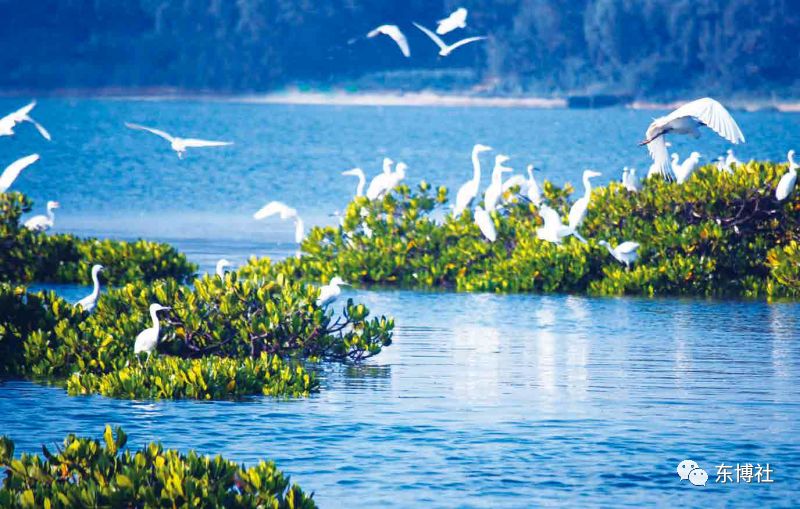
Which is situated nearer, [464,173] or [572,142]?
[464,173]

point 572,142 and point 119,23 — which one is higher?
point 119,23

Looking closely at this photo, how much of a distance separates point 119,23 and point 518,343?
12518 centimetres

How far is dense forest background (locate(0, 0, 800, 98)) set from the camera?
130125mm

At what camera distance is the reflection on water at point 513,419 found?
1396cm

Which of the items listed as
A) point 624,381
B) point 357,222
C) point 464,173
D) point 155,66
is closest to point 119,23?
point 155,66

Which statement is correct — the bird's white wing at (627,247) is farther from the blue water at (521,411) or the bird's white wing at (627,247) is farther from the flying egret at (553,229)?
the blue water at (521,411)

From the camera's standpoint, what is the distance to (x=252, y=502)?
11148 mm

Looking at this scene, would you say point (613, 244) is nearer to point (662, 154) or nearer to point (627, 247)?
point (627, 247)

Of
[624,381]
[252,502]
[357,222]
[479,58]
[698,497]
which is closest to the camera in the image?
[252,502]

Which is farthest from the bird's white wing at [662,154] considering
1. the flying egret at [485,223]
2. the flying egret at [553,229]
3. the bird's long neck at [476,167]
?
the bird's long neck at [476,167]

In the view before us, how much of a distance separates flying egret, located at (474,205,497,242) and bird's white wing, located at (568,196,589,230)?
1300mm

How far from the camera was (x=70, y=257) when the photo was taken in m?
27.3

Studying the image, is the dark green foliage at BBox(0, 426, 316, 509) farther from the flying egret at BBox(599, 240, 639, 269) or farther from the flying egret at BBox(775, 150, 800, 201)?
the flying egret at BBox(775, 150, 800, 201)

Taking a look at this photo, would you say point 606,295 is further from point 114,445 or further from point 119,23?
point 119,23
